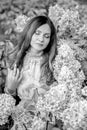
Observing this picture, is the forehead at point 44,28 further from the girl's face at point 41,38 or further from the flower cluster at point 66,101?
the flower cluster at point 66,101

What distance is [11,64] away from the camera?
164 centimetres

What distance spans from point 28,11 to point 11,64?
120 cm

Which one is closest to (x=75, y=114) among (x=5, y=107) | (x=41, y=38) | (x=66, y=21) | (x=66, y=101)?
Answer: (x=66, y=101)

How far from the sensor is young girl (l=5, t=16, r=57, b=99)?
1.54 metres

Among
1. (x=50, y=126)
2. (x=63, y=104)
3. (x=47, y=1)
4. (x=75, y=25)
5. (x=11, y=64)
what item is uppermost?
(x=47, y=1)

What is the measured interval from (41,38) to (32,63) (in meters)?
0.17

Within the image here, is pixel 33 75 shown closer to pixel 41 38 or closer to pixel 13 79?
pixel 13 79

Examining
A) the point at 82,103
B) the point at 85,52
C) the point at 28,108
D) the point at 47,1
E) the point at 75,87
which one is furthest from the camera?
the point at 47,1

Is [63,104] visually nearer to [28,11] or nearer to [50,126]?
[50,126]

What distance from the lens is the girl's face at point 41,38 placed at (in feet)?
4.97

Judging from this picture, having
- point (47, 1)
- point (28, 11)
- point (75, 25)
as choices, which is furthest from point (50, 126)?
point (47, 1)

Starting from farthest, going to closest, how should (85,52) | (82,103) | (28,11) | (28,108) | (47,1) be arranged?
(47,1) → (28,11) → (85,52) → (28,108) → (82,103)

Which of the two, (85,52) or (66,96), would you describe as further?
(85,52)

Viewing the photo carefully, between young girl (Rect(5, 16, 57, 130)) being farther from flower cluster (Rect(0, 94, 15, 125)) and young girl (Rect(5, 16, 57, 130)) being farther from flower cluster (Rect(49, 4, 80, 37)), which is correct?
flower cluster (Rect(49, 4, 80, 37))
